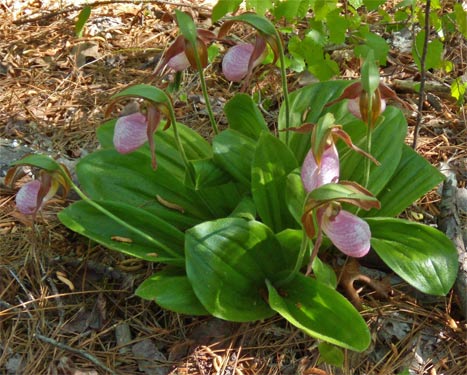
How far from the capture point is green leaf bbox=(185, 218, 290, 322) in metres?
1.80

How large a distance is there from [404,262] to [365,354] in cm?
30

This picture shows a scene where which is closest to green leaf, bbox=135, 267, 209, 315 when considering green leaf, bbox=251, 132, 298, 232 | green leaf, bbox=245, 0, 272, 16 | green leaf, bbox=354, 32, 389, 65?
green leaf, bbox=251, 132, 298, 232

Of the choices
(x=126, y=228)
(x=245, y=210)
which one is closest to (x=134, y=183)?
(x=126, y=228)

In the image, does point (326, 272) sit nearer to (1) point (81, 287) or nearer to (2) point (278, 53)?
(2) point (278, 53)

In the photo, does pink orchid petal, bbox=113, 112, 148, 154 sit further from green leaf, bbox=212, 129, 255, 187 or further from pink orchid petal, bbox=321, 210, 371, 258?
pink orchid petal, bbox=321, 210, 371, 258

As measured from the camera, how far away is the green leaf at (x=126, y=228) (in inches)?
78.9

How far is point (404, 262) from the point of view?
190 centimetres

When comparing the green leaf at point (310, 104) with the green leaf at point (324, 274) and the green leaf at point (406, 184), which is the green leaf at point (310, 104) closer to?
the green leaf at point (406, 184)

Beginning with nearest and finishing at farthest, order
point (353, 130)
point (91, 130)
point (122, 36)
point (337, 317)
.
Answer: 1. point (337, 317)
2. point (353, 130)
3. point (91, 130)
4. point (122, 36)

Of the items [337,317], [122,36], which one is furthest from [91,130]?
[337,317]

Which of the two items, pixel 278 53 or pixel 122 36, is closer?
pixel 278 53

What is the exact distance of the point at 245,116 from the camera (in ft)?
7.36

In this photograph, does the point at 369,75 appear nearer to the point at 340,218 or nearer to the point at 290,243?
the point at 340,218

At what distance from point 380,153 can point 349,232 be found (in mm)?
662
